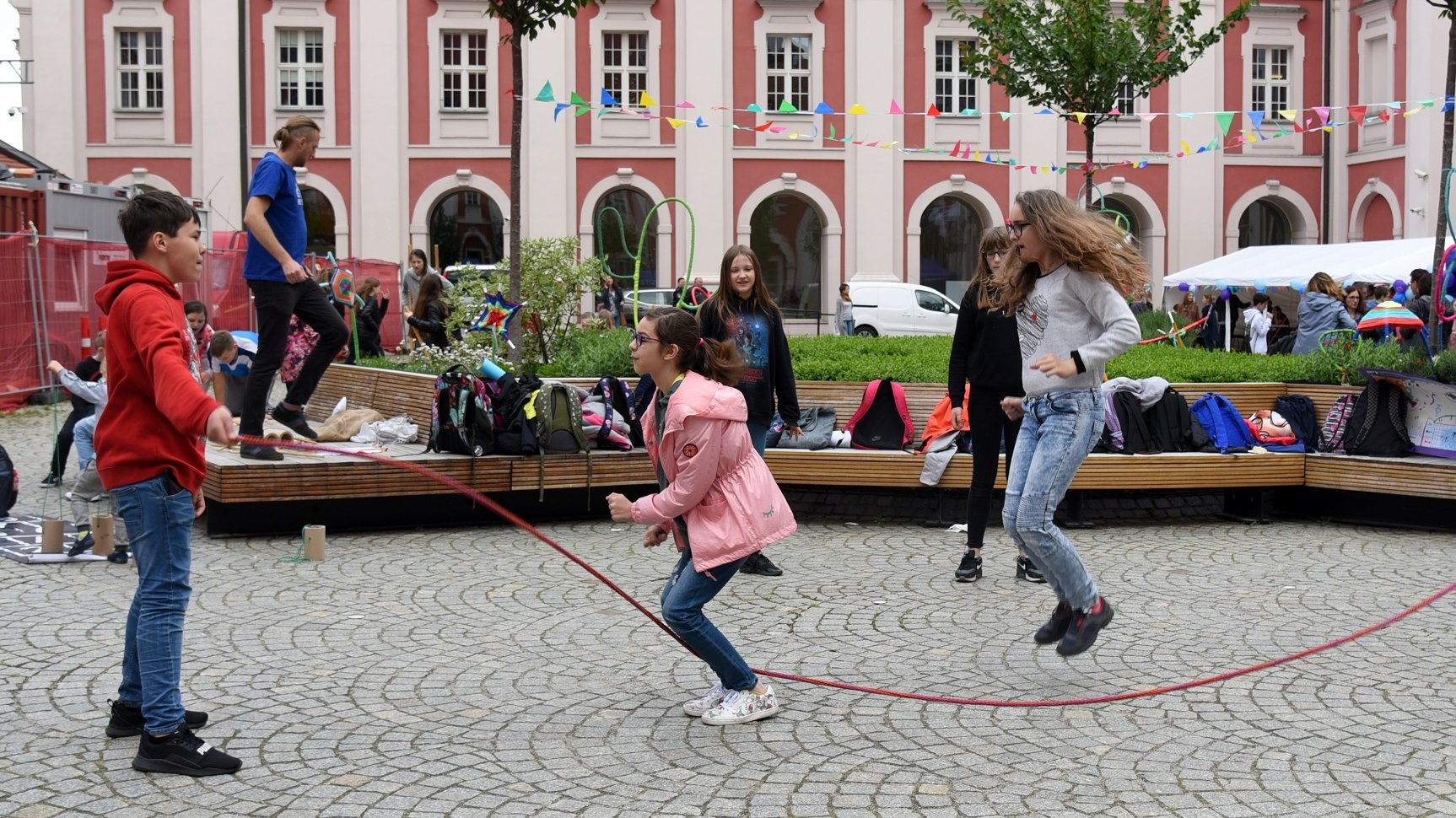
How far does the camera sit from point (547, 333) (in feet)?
43.2

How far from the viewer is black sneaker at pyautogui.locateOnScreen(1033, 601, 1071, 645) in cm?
557

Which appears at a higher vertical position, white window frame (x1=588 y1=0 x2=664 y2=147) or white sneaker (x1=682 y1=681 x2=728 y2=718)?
white window frame (x1=588 y1=0 x2=664 y2=147)

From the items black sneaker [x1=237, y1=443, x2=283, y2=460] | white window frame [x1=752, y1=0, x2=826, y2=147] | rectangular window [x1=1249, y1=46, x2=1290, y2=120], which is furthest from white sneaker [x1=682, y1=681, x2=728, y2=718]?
rectangular window [x1=1249, y1=46, x2=1290, y2=120]

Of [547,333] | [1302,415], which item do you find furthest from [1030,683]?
[547,333]

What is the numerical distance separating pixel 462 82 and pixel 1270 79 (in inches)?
778

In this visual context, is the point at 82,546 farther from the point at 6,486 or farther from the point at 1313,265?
the point at 1313,265

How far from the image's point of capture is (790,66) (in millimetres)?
34875

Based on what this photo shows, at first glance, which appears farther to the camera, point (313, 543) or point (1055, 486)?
point (313, 543)

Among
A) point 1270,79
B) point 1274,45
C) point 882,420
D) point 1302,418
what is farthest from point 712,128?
point 1302,418

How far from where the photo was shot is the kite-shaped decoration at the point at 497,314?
11.9 meters

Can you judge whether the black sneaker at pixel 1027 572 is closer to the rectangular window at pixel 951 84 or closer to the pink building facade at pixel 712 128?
the pink building facade at pixel 712 128

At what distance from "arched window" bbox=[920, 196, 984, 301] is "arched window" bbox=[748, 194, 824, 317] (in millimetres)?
2639

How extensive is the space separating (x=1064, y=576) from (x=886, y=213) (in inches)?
1188

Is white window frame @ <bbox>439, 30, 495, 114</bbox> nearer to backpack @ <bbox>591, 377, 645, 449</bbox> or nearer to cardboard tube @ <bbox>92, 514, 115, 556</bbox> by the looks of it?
backpack @ <bbox>591, 377, 645, 449</bbox>
